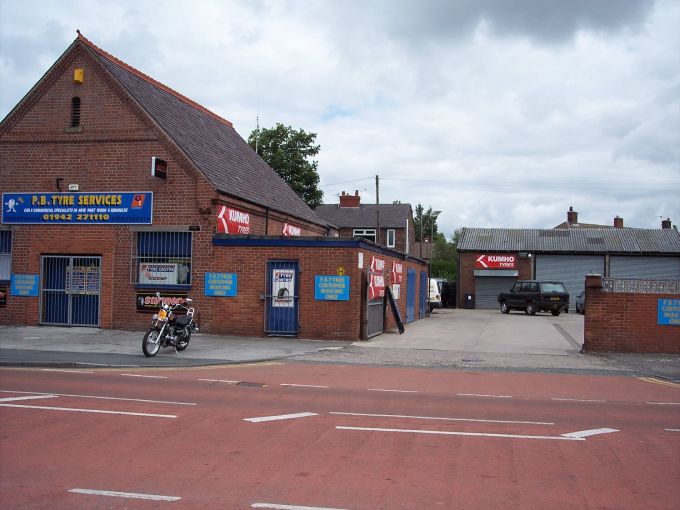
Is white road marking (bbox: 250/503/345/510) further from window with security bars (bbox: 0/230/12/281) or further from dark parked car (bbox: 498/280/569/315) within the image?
dark parked car (bbox: 498/280/569/315)

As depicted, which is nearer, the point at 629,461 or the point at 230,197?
the point at 629,461

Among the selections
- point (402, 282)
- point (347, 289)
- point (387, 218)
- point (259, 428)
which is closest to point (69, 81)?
point (347, 289)

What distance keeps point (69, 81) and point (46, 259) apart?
5.82 m

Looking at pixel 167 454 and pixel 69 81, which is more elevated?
pixel 69 81

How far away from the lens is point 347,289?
19297 millimetres

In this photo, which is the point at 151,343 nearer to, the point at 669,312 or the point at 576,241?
the point at 669,312

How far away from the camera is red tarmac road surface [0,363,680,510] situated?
5.64 m

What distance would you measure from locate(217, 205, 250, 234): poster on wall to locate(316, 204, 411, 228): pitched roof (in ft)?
129

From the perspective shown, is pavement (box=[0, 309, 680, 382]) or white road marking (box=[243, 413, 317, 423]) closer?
white road marking (box=[243, 413, 317, 423])

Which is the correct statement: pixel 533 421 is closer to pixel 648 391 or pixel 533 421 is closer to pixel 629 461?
pixel 629 461

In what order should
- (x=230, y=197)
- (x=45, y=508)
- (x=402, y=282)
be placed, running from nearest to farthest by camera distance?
1. (x=45, y=508)
2. (x=230, y=197)
3. (x=402, y=282)

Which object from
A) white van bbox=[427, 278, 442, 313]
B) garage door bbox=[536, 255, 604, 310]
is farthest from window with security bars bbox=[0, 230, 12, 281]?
garage door bbox=[536, 255, 604, 310]

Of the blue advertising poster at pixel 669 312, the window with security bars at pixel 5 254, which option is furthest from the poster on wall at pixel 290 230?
the blue advertising poster at pixel 669 312

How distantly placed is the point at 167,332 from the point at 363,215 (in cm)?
4879
